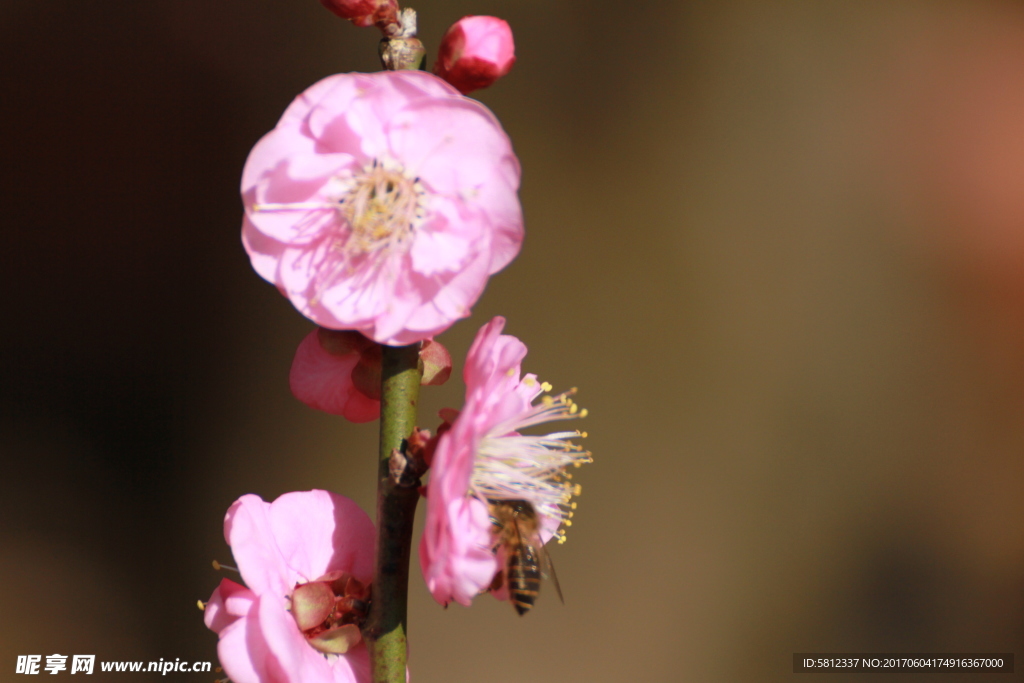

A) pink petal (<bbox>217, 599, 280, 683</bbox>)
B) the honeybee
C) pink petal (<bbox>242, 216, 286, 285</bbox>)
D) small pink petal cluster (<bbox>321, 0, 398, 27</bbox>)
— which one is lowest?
pink petal (<bbox>217, 599, 280, 683</bbox>)

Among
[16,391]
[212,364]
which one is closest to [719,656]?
[212,364]

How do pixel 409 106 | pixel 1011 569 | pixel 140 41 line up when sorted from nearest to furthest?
pixel 409 106 < pixel 140 41 < pixel 1011 569

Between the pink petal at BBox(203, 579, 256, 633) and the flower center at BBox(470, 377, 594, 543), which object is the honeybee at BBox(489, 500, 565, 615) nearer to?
the flower center at BBox(470, 377, 594, 543)

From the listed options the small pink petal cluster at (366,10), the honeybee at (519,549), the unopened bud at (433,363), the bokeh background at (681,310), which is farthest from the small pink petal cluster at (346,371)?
the bokeh background at (681,310)

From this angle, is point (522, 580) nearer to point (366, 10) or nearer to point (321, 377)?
Answer: point (321, 377)

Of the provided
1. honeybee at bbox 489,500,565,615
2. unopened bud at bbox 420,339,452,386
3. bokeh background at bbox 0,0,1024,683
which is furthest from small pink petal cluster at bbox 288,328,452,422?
bokeh background at bbox 0,0,1024,683

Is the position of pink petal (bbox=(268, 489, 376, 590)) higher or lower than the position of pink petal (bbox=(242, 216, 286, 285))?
lower

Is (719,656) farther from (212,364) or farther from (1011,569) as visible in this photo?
(212,364)

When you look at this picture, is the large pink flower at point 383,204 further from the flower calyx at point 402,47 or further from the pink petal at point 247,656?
the pink petal at point 247,656
